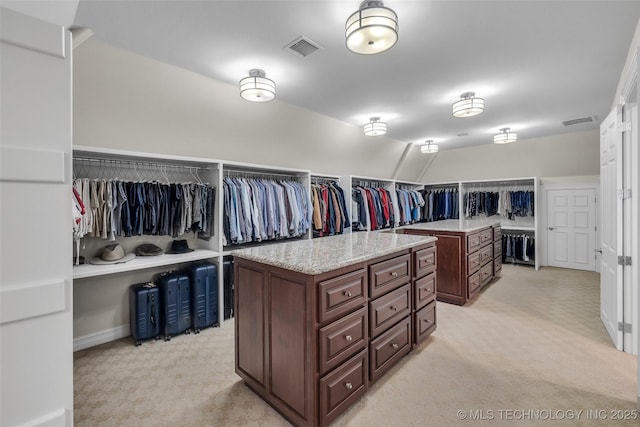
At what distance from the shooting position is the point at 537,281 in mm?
5223

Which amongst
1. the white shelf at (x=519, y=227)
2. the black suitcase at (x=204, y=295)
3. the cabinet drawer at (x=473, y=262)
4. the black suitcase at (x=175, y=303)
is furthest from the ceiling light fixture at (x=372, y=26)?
the white shelf at (x=519, y=227)

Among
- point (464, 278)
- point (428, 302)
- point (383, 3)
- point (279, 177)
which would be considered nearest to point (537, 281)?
point (464, 278)

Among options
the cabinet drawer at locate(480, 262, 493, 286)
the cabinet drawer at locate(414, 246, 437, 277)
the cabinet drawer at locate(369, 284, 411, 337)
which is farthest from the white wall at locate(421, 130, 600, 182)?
the cabinet drawer at locate(369, 284, 411, 337)

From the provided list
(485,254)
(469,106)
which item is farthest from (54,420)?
(485,254)

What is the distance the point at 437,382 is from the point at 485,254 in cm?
295

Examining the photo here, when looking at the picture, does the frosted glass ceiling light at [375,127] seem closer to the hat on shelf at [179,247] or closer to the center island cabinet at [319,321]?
the center island cabinet at [319,321]

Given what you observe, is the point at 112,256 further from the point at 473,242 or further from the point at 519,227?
the point at 519,227

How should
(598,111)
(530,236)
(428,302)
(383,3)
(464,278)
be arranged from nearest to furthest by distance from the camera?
(383,3) → (428,302) → (464,278) → (598,111) → (530,236)

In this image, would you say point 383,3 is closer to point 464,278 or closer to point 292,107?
point 292,107

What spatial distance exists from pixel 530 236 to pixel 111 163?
26.0 ft

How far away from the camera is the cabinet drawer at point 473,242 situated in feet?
13.0

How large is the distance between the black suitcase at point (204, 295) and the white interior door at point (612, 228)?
4.14m

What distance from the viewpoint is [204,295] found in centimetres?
A: 330

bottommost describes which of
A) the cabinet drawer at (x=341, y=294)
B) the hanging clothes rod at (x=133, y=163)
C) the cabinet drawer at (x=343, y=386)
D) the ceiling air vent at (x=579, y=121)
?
the cabinet drawer at (x=343, y=386)
